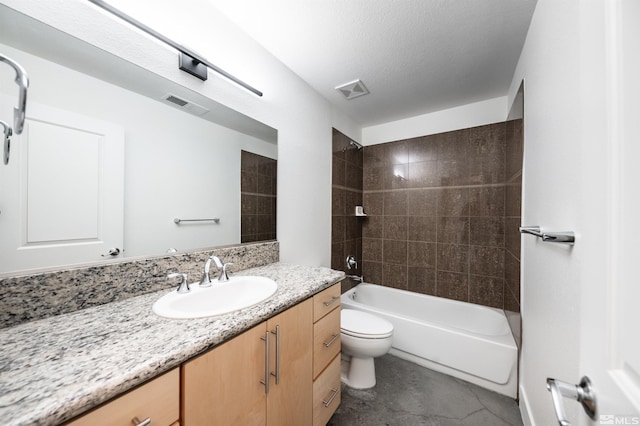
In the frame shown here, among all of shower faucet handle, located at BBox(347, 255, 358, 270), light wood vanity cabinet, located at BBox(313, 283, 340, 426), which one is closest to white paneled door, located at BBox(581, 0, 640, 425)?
light wood vanity cabinet, located at BBox(313, 283, 340, 426)

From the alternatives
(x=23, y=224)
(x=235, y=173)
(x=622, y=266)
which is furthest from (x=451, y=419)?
(x=23, y=224)

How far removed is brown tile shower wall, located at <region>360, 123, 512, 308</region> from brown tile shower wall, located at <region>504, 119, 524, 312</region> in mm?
113

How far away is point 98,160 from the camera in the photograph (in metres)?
0.90

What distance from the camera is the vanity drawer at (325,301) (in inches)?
45.1

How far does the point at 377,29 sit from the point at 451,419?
2429 millimetres

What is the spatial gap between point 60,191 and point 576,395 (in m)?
1.56

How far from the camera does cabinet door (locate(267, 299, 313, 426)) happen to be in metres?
0.90

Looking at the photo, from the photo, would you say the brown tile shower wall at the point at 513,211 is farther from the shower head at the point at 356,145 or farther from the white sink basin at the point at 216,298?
the white sink basin at the point at 216,298

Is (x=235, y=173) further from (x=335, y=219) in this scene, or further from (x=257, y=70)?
(x=335, y=219)

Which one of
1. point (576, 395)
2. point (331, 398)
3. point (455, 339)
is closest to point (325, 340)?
point (331, 398)

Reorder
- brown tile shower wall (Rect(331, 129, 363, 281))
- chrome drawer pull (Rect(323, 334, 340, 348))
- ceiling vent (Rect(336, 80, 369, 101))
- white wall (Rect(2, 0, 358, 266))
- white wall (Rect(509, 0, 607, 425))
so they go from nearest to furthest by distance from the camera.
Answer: white wall (Rect(509, 0, 607, 425))
white wall (Rect(2, 0, 358, 266))
chrome drawer pull (Rect(323, 334, 340, 348))
ceiling vent (Rect(336, 80, 369, 101))
brown tile shower wall (Rect(331, 129, 363, 281))

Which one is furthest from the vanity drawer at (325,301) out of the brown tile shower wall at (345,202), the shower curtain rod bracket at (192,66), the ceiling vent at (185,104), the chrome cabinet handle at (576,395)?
the shower curtain rod bracket at (192,66)

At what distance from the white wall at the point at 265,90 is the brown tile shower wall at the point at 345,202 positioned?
116mm

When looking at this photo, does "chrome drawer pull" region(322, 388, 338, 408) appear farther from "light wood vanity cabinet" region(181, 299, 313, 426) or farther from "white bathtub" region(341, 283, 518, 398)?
"white bathtub" region(341, 283, 518, 398)
